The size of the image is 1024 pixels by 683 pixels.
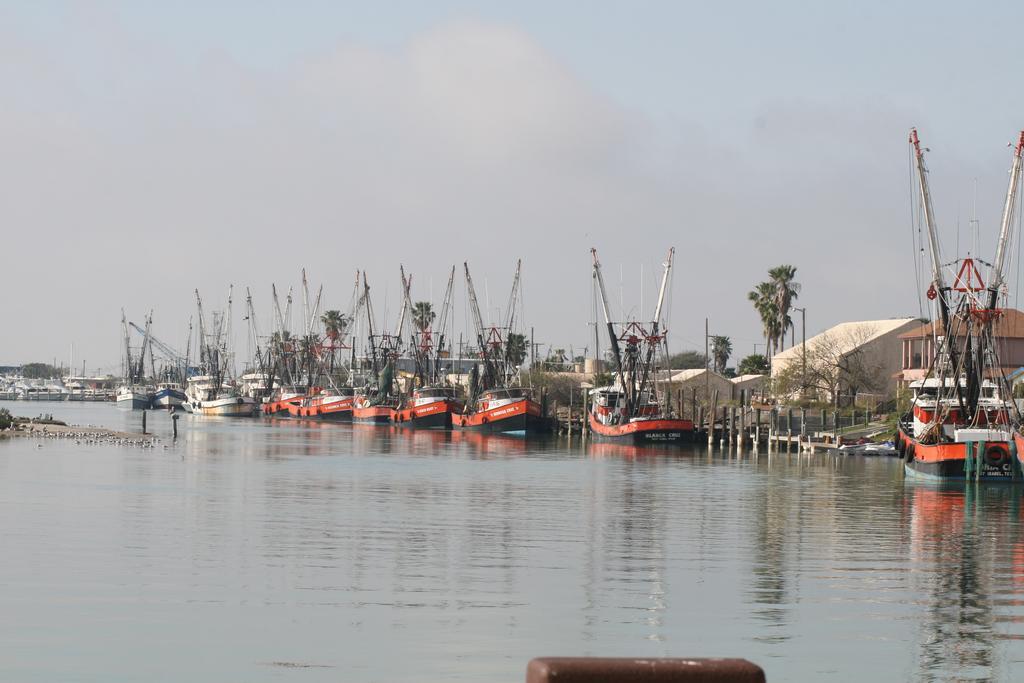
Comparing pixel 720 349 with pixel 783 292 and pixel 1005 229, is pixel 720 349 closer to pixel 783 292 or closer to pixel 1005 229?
pixel 783 292

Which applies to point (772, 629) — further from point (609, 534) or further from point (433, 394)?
point (433, 394)

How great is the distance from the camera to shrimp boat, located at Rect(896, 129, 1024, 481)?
198ft

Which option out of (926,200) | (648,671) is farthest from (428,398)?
(648,671)

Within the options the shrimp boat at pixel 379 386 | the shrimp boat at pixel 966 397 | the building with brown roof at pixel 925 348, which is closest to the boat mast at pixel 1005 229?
the shrimp boat at pixel 966 397

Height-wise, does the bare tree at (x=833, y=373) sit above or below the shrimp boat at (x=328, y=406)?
above

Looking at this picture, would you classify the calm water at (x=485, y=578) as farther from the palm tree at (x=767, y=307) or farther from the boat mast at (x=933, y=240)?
the palm tree at (x=767, y=307)

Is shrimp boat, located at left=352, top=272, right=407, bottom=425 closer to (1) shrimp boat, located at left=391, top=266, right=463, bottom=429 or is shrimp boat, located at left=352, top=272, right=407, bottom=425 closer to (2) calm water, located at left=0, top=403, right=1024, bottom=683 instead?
(1) shrimp boat, located at left=391, top=266, right=463, bottom=429

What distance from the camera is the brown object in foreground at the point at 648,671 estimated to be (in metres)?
9.80

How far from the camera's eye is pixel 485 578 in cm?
2980

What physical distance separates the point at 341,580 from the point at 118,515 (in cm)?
1633

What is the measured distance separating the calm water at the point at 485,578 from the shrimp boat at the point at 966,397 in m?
1.23

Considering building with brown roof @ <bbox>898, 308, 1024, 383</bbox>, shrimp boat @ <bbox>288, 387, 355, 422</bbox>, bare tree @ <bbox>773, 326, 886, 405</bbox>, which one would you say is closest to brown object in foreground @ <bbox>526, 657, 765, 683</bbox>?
building with brown roof @ <bbox>898, 308, 1024, 383</bbox>

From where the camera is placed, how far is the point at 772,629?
24.0 metres

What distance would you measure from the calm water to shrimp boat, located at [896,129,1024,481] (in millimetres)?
1225
